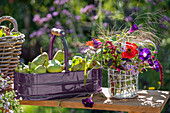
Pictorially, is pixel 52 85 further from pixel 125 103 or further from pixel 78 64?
pixel 125 103

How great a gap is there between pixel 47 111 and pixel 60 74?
1.31m

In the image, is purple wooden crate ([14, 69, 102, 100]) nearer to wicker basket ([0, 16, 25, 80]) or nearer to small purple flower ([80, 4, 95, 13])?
wicker basket ([0, 16, 25, 80])

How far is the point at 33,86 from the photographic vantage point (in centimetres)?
150

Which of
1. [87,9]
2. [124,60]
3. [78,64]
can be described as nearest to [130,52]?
[124,60]

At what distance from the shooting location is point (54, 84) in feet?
4.98

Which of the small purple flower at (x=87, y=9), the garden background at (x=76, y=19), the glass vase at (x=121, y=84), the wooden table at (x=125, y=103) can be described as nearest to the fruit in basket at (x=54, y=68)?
the wooden table at (x=125, y=103)

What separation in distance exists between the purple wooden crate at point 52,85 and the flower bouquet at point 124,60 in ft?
0.42

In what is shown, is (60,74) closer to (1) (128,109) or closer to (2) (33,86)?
(2) (33,86)

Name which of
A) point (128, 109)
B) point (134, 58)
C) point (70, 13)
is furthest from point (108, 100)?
point (70, 13)

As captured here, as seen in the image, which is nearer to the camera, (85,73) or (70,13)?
(85,73)

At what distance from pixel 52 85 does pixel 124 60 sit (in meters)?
0.41

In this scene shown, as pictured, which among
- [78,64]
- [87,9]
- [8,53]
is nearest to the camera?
[78,64]

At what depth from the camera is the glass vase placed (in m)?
1.53

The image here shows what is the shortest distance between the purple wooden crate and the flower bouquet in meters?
0.13
